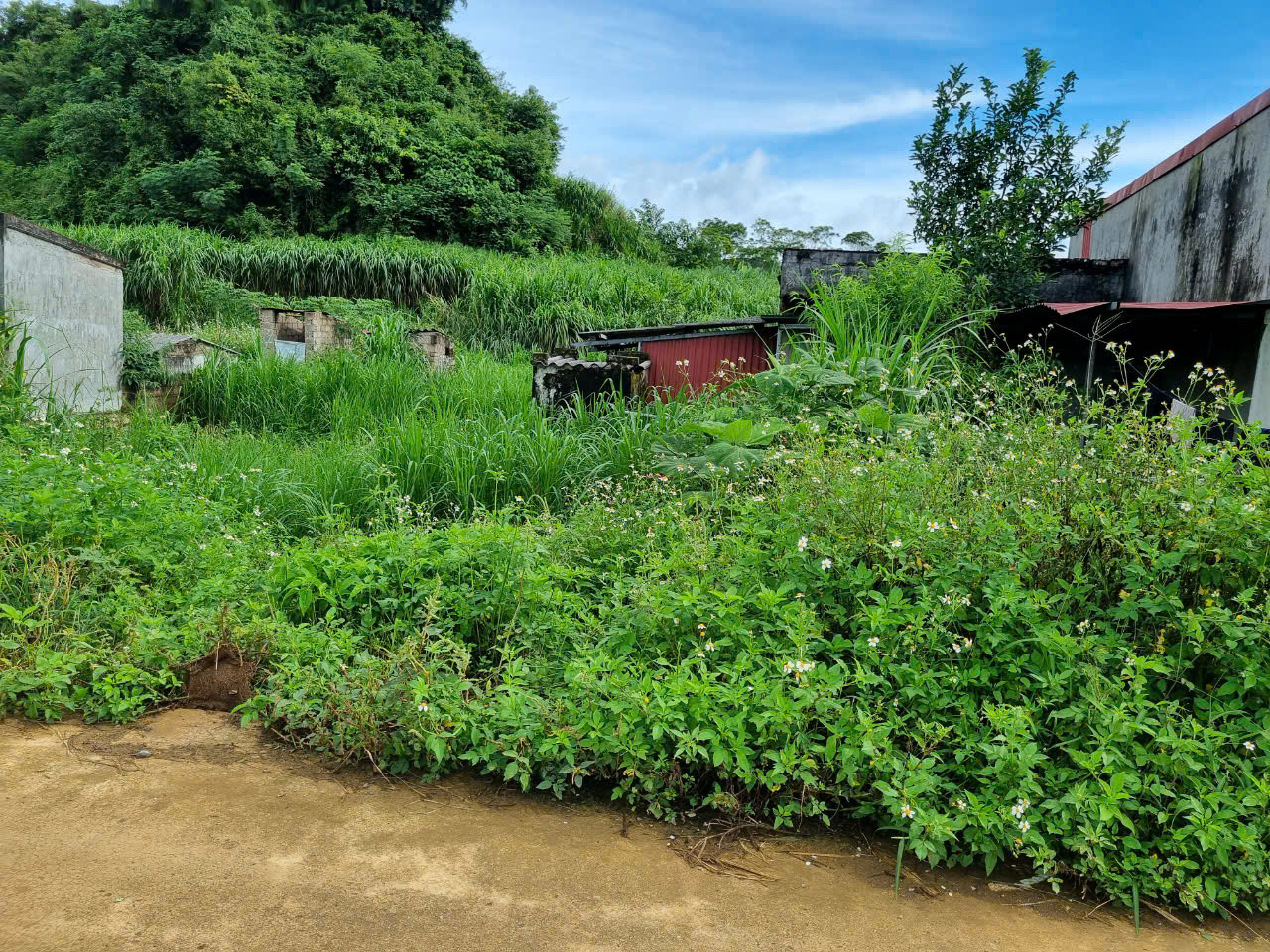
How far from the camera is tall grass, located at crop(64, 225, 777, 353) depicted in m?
14.8

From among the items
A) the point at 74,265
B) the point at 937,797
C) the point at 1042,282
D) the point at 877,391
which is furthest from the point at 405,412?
the point at 1042,282

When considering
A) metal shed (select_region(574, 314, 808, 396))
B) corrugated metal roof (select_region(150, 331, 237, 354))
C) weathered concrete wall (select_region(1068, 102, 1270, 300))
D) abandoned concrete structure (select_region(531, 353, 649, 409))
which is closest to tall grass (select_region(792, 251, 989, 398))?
metal shed (select_region(574, 314, 808, 396))

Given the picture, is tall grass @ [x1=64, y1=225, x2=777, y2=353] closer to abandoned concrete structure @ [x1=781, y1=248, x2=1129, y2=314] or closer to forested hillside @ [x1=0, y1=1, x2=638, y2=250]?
forested hillside @ [x1=0, y1=1, x2=638, y2=250]

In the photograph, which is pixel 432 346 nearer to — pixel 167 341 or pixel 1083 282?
pixel 167 341

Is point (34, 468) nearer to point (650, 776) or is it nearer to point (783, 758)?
point (650, 776)

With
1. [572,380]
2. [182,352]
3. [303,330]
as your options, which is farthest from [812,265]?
[182,352]

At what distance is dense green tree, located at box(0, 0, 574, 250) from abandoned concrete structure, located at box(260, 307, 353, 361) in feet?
35.9

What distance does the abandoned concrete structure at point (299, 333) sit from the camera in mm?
10453

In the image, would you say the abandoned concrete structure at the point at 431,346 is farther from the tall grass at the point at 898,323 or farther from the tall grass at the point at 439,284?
the tall grass at the point at 898,323

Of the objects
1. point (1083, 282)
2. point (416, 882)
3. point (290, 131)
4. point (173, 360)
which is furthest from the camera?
point (290, 131)

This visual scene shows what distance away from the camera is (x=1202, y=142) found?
9.23m

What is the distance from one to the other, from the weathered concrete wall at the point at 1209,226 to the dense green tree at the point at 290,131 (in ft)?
47.0

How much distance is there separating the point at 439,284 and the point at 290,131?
7598mm

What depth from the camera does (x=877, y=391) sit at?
5941 mm
